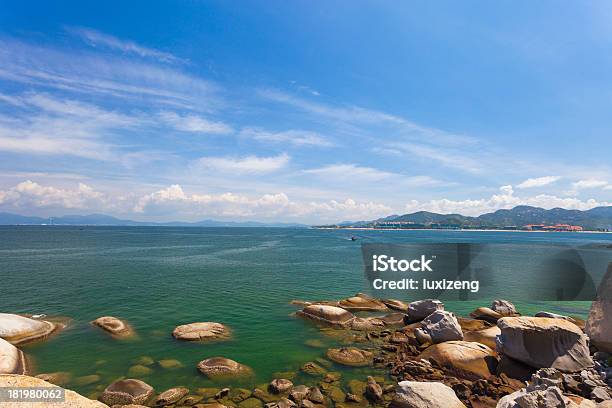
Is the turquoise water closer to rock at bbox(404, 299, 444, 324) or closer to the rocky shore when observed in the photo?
the rocky shore

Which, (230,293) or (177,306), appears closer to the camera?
(177,306)

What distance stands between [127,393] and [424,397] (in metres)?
13.9

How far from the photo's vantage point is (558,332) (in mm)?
16828

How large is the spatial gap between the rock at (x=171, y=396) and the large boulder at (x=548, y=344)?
710 inches

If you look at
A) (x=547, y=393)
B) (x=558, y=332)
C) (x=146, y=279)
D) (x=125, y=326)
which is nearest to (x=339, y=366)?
(x=547, y=393)

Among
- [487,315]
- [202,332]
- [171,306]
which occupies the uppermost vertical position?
[202,332]

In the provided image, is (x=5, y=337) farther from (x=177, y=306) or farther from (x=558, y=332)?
(x=558, y=332)

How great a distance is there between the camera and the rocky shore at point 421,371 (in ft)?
45.9

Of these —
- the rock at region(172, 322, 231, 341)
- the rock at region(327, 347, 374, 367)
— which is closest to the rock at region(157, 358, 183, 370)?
the rock at region(172, 322, 231, 341)

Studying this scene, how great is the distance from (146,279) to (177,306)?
1770cm

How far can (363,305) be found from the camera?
3238 centimetres

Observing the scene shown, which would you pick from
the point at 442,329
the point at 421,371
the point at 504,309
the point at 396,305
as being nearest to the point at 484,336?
the point at 442,329

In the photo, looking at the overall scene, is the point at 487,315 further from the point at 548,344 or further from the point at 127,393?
the point at 127,393

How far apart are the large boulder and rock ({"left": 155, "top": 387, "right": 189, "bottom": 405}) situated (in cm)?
1804
